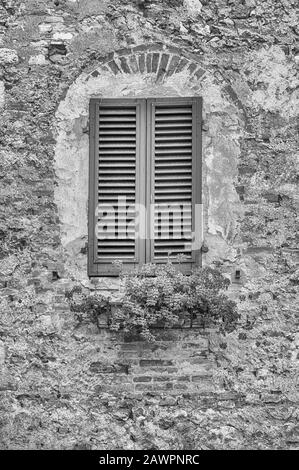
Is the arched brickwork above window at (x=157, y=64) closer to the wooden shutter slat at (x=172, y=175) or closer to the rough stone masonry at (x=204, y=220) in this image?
the rough stone masonry at (x=204, y=220)

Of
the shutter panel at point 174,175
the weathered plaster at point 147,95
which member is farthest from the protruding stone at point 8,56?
the shutter panel at point 174,175

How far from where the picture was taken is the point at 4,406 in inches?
356

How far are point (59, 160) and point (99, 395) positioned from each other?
1864 millimetres

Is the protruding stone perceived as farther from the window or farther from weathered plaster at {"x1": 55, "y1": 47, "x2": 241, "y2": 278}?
the window

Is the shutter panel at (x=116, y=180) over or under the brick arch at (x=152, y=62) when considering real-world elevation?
Answer: under

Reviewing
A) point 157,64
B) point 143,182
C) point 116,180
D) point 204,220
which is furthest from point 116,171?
point 157,64

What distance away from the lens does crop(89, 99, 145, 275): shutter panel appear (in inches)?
364

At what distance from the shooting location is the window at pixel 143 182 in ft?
30.3

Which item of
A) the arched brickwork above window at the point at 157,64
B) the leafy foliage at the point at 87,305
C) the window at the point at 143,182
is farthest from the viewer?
the arched brickwork above window at the point at 157,64

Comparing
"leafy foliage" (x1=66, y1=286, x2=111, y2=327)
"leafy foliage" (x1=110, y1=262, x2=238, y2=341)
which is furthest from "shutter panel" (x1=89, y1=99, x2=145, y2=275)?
"leafy foliage" (x1=110, y1=262, x2=238, y2=341)

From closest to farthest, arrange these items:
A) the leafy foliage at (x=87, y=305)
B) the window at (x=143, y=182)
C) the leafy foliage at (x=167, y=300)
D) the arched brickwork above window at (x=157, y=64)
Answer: the leafy foliage at (x=167, y=300), the leafy foliage at (x=87, y=305), the window at (x=143, y=182), the arched brickwork above window at (x=157, y=64)

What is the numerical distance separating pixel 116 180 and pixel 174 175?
0.46 meters

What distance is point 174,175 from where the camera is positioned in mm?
9312

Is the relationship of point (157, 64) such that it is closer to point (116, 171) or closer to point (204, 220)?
point (116, 171)
